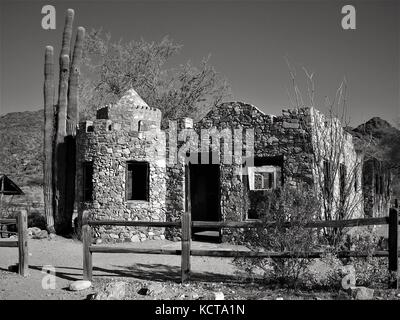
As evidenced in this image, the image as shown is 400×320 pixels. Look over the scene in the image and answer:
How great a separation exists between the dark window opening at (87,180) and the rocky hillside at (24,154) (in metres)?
10.1

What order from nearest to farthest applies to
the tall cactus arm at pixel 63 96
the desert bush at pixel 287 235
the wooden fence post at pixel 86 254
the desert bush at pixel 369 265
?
the desert bush at pixel 287 235
the desert bush at pixel 369 265
the wooden fence post at pixel 86 254
the tall cactus arm at pixel 63 96

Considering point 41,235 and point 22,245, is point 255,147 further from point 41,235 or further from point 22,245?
point 41,235

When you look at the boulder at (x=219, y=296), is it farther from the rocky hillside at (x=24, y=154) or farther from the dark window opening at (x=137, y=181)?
the rocky hillside at (x=24, y=154)

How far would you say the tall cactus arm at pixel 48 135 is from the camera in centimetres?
A: 1532

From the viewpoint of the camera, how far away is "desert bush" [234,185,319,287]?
6.68 metres

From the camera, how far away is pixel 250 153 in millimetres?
12031

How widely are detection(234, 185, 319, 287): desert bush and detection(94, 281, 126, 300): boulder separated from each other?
6.54 ft

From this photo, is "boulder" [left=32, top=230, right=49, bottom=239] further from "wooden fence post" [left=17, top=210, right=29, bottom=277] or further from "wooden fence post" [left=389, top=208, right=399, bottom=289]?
"wooden fence post" [left=389, top=208, right=399, bottom=289]

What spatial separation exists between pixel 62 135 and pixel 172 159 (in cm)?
503

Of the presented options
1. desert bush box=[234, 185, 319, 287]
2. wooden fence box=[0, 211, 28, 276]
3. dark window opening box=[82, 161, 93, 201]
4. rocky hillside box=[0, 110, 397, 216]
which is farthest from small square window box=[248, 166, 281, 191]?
rocky hillside box=[0, 110, 397, 216]

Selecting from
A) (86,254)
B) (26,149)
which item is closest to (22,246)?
(86,254)

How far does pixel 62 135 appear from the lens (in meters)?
15.6

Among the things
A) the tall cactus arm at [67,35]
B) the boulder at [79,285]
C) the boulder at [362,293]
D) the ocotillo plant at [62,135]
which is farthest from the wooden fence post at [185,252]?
the tall cactus arm at [67,35]
